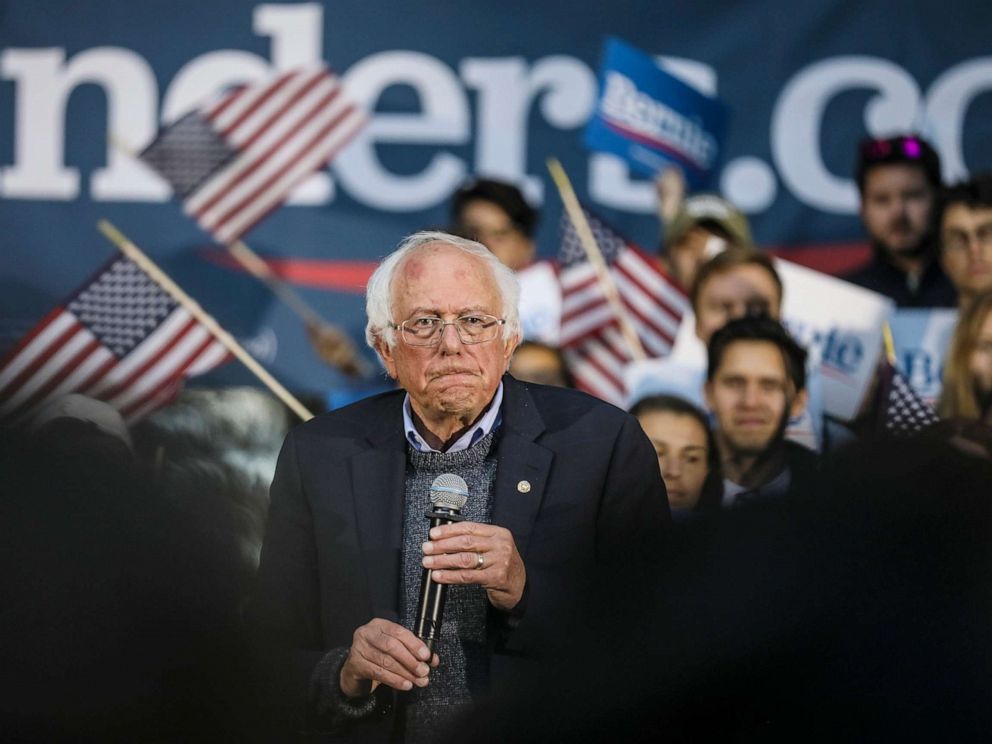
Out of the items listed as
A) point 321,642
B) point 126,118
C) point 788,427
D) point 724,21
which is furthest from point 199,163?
point 321,642

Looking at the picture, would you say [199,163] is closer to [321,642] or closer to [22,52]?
[22,52]

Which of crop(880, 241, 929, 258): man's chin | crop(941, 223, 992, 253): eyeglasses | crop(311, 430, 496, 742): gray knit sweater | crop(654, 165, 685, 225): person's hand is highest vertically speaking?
crop(654, 165, 685, 225): person's hand

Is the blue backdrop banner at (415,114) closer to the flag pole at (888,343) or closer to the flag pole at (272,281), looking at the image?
the flag pole at (272,281)

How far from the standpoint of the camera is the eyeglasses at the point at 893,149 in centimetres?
542

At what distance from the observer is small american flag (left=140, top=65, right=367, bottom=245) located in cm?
618

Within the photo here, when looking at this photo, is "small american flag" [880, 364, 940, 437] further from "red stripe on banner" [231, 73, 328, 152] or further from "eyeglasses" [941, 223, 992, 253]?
"red stripe on banner" [231, 73, 328, 152]

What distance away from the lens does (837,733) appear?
1.48 m

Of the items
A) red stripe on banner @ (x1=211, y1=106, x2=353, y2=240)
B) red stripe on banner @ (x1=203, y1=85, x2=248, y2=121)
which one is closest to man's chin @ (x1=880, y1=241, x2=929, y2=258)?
red stripe on banner @ (x1=211, y1=106, x2=353, y2=240)

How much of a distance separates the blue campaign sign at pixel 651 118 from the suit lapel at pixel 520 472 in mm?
3471

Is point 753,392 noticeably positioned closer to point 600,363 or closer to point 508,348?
point 600,363

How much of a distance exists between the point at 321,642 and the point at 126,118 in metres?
4.39

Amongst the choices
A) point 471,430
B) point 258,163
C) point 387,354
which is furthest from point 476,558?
point 258,163

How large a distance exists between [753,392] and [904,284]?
3.54 feet

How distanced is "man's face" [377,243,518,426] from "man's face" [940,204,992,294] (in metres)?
3.19
